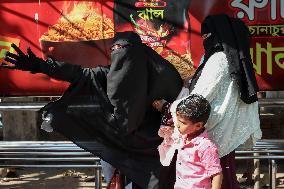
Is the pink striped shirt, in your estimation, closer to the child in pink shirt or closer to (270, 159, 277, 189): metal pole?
the child in pink shirt

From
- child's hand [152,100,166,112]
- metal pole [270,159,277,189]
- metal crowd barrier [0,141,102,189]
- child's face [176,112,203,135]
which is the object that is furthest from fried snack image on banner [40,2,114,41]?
metal pole [270,159,277,189]

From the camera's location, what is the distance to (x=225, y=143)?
3.33 metres

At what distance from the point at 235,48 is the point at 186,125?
0.63 meters

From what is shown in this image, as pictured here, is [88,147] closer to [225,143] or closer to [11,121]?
[225,143]

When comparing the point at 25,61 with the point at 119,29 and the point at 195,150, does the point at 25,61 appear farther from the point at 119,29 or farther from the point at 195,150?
the point at 195,150

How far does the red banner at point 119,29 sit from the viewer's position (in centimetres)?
436

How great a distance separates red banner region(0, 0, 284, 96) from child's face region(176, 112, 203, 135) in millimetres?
1429

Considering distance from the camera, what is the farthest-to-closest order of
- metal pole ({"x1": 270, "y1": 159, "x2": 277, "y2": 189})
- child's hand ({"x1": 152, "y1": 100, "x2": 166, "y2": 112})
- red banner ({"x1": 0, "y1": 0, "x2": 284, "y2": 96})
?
metal pole ({"x1": 270, "y1": 159, "x2": 277, "y2": 189}) → red banner ({"x1": 0, "y1": 0, "x2": 284, "y2": 96}) → child's hand ({"x1": 152, "y1": 100, "x2": 166, "y2": 112})

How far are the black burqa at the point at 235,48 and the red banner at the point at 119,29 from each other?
39.6 inches

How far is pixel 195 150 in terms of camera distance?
298 cm

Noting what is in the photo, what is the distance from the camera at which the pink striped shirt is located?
115 inches

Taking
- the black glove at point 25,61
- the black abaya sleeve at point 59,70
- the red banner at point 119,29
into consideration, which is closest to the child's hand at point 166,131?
the black abaya sleeve at point 59,70

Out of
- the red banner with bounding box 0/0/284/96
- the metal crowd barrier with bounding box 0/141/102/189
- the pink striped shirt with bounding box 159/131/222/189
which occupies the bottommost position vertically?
the metal crowd barrier with bounding box 0/141/102/189

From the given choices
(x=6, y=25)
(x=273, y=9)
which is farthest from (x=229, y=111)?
(x=6, y=25)
